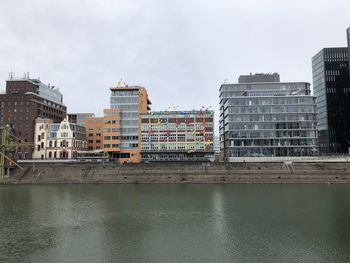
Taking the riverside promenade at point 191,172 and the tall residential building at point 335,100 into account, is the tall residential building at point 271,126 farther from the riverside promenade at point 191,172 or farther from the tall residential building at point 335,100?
the tall residential building at point 335,100

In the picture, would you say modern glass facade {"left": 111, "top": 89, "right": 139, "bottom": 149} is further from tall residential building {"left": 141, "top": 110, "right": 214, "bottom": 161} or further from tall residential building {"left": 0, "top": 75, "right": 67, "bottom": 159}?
tall residential building {"left": 0, "top": 75, "right": 67, "bottom": 159}

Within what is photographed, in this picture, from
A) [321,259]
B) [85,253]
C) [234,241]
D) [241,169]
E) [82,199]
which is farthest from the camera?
[241,169]

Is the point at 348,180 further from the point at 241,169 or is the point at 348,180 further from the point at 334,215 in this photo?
the point at 334,215

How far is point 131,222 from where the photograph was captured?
4762cm

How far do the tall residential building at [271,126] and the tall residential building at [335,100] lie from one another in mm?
59211

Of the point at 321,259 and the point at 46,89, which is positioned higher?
the point at 46,89

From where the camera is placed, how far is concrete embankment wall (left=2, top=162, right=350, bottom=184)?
99.7 metres

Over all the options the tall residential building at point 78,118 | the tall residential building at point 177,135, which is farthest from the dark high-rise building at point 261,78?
the tall residential building at point 78,118

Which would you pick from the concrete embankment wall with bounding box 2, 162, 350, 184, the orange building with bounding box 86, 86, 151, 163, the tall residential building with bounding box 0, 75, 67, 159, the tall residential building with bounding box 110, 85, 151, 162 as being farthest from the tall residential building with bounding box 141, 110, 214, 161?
the tall residential building with bounding box 0, 75, 67, 159

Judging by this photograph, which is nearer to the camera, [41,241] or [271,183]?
[41,241]

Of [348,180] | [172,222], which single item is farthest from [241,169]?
[172,222]

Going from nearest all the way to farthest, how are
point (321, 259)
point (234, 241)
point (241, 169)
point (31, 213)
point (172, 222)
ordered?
point (321, 259) < point (234, 241) < point (172, 222) < point (31, 213) < point (241, 169)

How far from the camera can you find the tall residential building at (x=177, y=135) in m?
130

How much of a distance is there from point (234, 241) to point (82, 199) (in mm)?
41706
